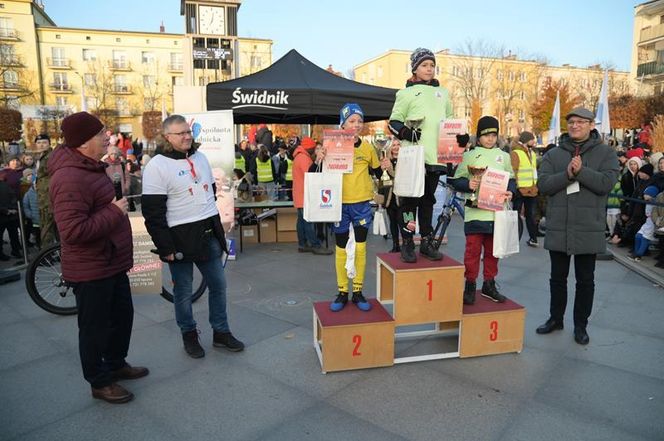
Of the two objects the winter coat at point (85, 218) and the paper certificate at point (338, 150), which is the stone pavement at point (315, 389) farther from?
the paper certificate at point (338, 150)

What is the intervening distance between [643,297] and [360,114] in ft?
13.8

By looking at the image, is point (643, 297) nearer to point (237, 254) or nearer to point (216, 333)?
point (216, 333)

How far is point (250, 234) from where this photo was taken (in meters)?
8.50

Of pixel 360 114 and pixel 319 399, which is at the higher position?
pixel 360 114

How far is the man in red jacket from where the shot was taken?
2.72 m

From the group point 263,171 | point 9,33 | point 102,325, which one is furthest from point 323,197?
point 9,33

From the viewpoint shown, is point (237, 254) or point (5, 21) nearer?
point (237, 254)

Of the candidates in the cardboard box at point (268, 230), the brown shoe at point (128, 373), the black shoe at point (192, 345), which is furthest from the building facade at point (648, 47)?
the brown shoe at point (128, 373)

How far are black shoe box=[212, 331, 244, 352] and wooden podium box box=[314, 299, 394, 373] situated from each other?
0.77m

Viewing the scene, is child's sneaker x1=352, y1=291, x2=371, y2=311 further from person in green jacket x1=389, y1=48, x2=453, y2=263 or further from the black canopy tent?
the black canopy tent

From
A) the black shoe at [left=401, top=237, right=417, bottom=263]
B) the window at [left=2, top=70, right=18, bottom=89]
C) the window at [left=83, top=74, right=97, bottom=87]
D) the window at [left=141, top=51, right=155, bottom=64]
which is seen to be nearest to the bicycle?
the black shoe at [left=401, top=237, right=417, bottom=263]

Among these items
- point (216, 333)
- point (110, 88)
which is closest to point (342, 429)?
point (216, 333)

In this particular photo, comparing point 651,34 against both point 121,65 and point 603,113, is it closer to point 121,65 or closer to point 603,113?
point 603,113

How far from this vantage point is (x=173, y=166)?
3.42 m
